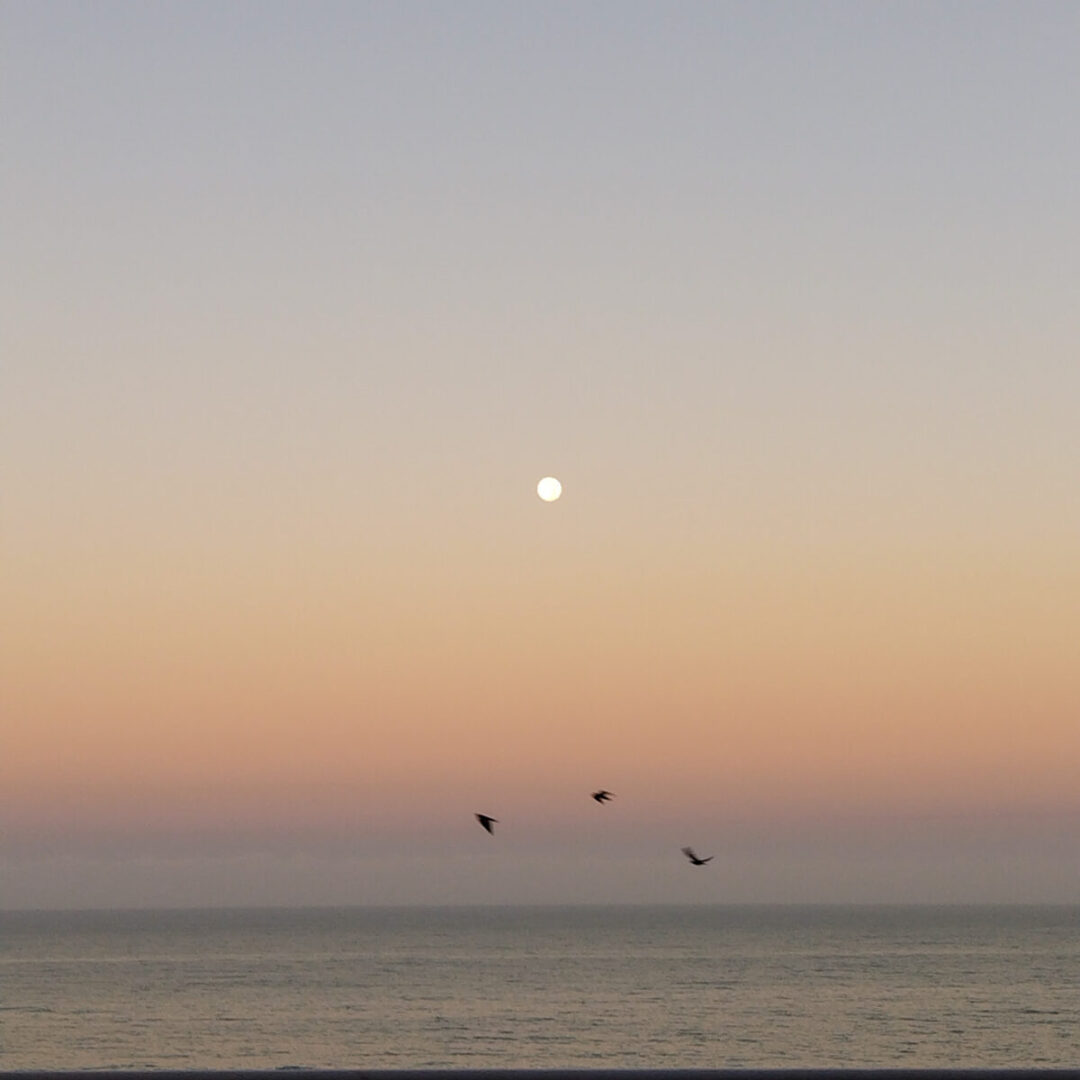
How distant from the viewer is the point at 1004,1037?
112 m

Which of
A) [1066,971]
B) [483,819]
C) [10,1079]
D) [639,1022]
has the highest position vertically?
[1066,971]

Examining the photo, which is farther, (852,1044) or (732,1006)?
(732,1006)

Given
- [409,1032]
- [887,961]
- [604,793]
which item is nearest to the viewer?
[604,793]

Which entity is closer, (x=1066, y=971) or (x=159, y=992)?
(x=159, y=992)

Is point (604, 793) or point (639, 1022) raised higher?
point (639, 1022)

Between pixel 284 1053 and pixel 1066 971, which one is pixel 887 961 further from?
pixel 284 1053

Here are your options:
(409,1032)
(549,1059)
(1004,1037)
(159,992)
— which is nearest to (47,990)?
(159,992)

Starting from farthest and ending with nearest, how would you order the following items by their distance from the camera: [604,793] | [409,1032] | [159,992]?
[159,992], [409,1032], [604,793]

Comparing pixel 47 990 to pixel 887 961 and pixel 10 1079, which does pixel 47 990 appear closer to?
pixel 887 961

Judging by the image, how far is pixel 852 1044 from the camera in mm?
108312

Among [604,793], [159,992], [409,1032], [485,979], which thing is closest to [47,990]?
[159,992]

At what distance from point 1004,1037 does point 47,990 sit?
96.1m

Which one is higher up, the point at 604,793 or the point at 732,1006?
the point at 732,1006

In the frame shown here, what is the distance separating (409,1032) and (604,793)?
4337 inches
